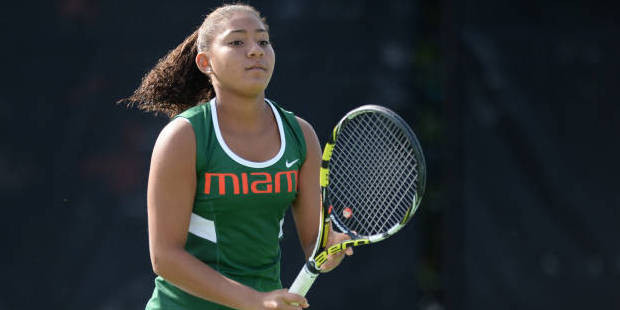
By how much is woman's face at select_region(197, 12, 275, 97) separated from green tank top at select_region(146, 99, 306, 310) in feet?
0.32

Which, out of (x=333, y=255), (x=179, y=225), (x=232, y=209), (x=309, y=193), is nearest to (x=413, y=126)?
(x=309, y=193)

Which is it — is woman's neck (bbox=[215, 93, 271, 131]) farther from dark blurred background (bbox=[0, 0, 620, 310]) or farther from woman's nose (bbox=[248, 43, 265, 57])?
dark blurred background (bbox=[0, 0, 620, 310])

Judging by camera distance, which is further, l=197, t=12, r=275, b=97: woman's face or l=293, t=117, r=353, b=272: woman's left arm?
l=293, t=117, r=353, b=272: woman's left arm

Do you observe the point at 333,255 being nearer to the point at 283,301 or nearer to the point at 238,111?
the point at 283,301

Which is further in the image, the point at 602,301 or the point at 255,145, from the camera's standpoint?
the point at 602,301

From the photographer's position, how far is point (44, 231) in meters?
3.65

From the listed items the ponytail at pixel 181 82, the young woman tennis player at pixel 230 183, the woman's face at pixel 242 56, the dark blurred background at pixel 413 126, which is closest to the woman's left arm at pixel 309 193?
the young woman tennis player at pixel 230 183

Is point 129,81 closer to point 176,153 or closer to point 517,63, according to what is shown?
point 176,153

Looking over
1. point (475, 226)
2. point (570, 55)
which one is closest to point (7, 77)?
point (475, 226)

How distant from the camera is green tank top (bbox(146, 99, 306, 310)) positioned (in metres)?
2.38

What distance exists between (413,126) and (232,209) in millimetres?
1832

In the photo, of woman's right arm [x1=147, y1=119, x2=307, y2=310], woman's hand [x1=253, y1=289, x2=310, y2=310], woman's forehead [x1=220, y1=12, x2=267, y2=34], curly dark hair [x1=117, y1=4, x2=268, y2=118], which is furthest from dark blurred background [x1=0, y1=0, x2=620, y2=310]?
woman's hand [x1=253, y1=289, x2=310, y2=310]

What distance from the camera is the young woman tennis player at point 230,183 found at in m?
2.31

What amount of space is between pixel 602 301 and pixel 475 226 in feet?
2.61
